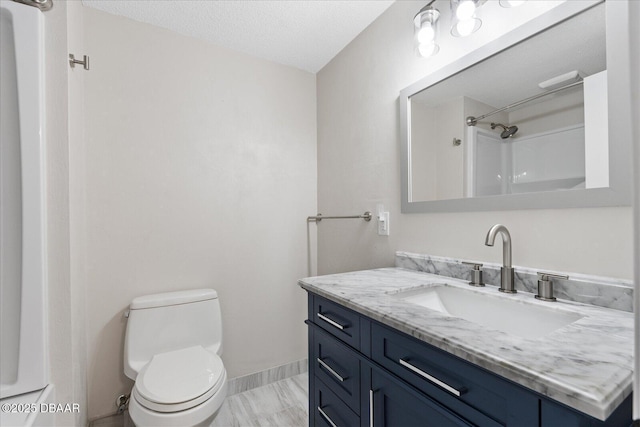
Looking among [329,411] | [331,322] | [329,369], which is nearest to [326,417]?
[329,411]

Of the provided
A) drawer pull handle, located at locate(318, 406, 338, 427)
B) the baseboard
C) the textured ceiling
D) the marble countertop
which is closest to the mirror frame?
the marble countertop

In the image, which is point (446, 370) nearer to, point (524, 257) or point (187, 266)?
point (524, 257)

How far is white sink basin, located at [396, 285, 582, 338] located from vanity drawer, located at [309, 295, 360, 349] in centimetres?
23

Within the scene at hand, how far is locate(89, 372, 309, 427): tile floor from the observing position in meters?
1.62

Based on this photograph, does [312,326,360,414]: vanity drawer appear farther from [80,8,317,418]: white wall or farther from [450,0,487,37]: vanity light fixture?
[450,0,487,37]: vanity light fixture

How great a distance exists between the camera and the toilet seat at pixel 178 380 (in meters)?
1.15

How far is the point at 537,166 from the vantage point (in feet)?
3.29

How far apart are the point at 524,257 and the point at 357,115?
1272 millimetres

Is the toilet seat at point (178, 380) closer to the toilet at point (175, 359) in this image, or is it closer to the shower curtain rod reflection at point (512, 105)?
the toilet at point (175, 359)

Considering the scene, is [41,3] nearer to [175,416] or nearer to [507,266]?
[175,416]

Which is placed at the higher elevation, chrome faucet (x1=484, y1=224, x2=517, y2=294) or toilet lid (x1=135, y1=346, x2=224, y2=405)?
chrome faucet (x1=484, y1=224, x2=517, y2=294)

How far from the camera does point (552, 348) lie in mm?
588

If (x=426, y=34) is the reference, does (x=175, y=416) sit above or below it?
below

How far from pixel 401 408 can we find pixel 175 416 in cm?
90
